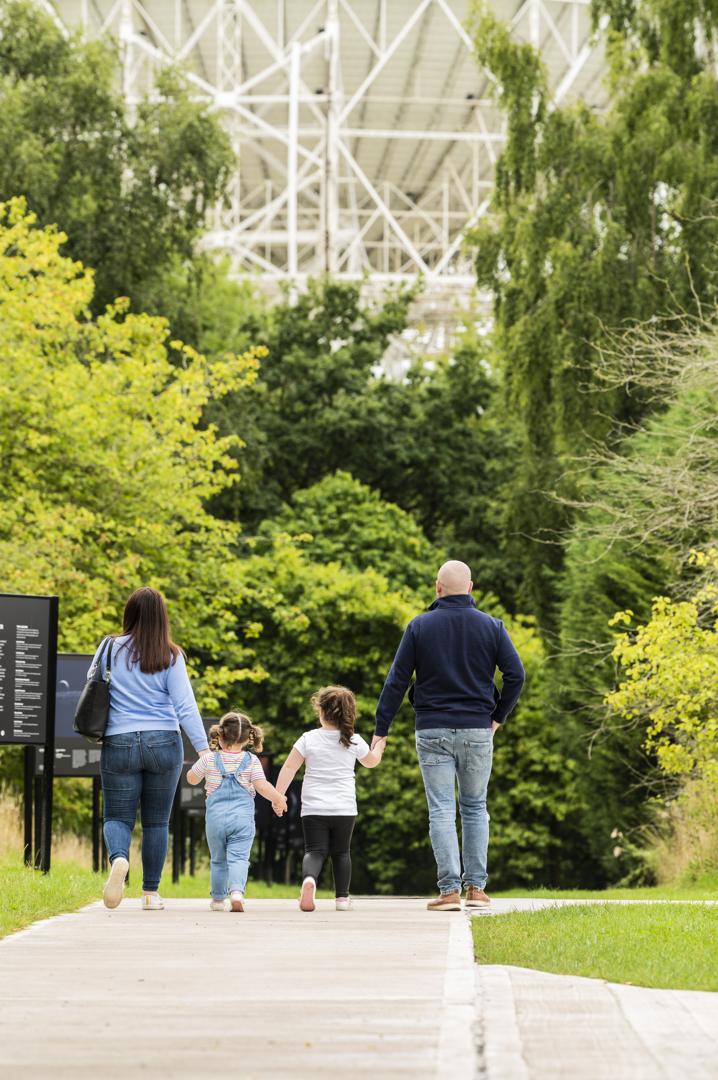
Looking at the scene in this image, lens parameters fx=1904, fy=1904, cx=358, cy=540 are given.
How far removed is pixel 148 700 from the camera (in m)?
10.7

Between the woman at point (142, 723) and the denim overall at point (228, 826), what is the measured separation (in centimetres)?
149

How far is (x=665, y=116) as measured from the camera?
3128 centimetres

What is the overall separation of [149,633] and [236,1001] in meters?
4.36

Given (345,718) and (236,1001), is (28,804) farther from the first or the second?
(236,1001)

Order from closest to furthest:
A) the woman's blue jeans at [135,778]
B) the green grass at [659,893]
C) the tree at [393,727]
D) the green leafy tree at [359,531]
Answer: the woman's blue jeans at [135,778] → the green grass at [659,893] → the tree at [393,727] → the green leafy tree at [359,531]


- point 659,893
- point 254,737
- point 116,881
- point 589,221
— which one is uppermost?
point 589,221

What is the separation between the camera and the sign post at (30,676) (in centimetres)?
1338

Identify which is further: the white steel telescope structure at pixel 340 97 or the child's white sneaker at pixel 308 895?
the white steel telescope structure at pixel 340 97

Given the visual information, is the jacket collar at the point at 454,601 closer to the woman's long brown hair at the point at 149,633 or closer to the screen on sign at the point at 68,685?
the woman's long brown hair at the point at 149,633

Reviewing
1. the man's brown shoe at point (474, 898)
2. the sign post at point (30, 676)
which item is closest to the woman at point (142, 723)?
the man's brown shoe at point (474, 898)

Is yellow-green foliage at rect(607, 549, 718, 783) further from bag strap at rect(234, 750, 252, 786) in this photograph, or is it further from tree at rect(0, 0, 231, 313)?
tree at rect(0, 0, 231, 313)

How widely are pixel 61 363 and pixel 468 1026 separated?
25.8 m

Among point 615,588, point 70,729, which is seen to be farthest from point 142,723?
point 615,588

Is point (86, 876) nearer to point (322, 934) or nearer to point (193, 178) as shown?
point (322, 934)
